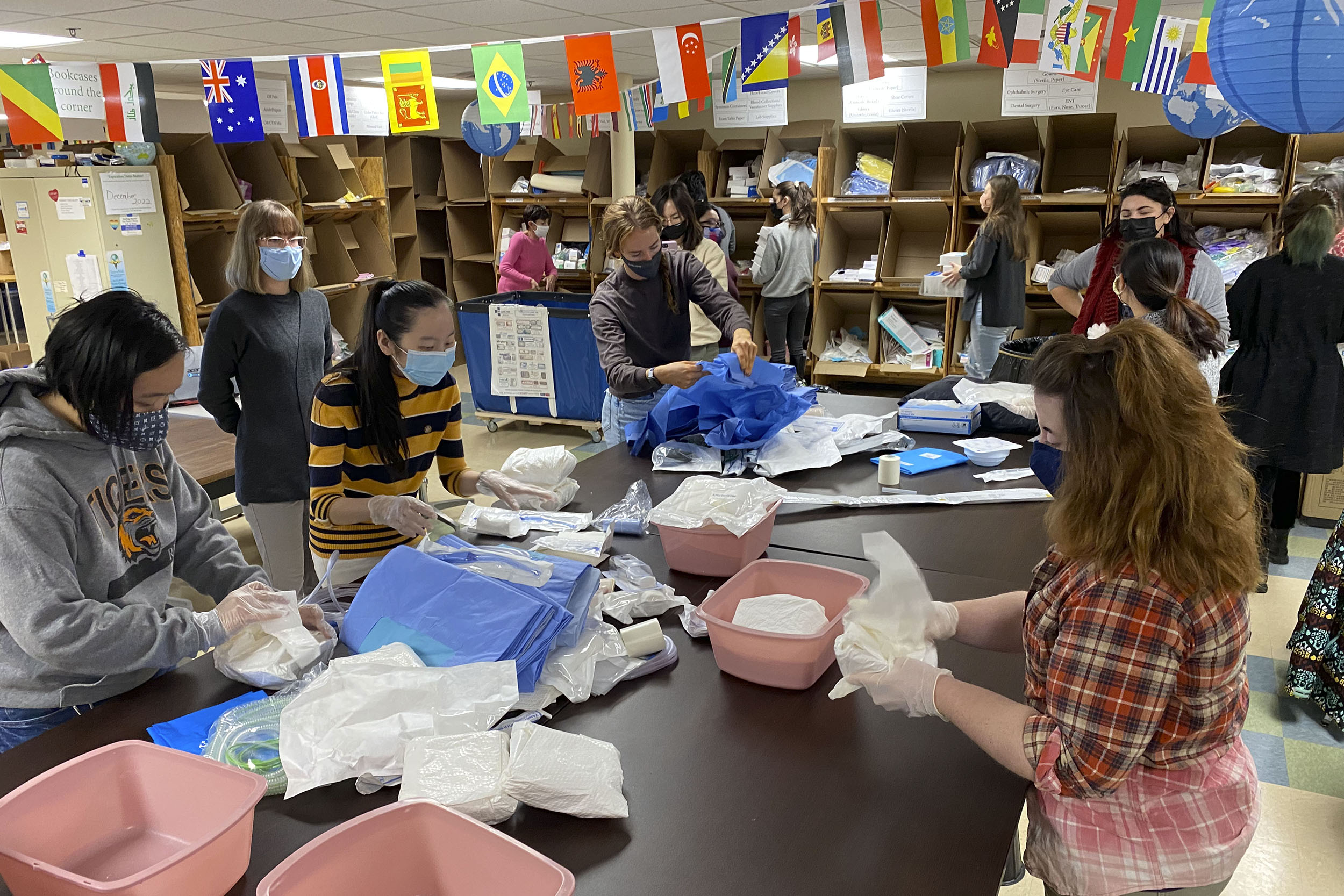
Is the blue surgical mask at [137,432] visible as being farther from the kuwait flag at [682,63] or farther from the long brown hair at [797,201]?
the long brown hair at [797,201]

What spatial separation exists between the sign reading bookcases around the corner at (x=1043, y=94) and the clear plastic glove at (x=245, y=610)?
165 inches

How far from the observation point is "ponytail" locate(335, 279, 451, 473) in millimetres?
2018

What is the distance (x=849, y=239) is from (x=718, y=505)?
18.9ft

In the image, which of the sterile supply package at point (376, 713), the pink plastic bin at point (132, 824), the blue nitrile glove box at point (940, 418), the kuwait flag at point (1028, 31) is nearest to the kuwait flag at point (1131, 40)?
the kuwait flag at point (1028, 31)

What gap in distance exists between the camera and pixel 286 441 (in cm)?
287

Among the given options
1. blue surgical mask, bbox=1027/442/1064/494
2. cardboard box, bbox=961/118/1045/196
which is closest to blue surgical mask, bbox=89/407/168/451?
blue surgical mask, bbox=1027/442/1064/494

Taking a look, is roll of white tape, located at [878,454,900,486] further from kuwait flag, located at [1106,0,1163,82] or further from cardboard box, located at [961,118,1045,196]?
cardboard box, located at [961,118,1045,196]

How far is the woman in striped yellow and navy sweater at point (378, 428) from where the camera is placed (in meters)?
2.01

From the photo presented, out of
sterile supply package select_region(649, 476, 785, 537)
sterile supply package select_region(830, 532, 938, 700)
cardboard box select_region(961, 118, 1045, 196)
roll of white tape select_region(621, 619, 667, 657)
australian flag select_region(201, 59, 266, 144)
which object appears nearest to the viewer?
sterile supply package select_region(830, 532, 938, 700)

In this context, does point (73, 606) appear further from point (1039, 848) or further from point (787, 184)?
point (787, 184)

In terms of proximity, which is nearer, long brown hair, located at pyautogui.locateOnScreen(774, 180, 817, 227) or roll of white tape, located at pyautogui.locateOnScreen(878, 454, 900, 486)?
roll of white tape, located at pyautogui.locateOnScreen(878, 454, 900, 486)

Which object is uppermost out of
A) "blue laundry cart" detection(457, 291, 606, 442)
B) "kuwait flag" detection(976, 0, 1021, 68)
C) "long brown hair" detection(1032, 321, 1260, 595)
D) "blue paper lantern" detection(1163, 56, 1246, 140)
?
Result: "kuwait flag" detection(976, 0, 1021, 68)

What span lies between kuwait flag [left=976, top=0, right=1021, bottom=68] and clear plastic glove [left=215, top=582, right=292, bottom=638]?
10.6 feet

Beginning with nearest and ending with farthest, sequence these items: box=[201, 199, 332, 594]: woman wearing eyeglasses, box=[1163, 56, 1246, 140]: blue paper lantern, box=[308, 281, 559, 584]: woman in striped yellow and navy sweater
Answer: box=[308, 281, 559, 584]: woman in striped yellow and navy sweater → box=[201, 199, 332, 594]: woman wearing eyeglasses → box=[1163, 56, 1246, 140]: blue paper lantern
